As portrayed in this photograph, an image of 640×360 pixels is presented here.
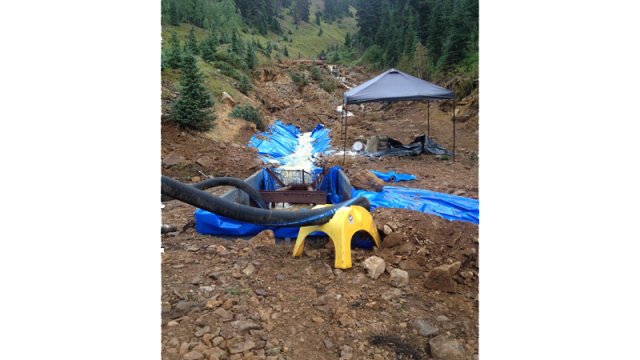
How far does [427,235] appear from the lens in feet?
8.77

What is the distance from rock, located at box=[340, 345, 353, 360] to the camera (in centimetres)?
142

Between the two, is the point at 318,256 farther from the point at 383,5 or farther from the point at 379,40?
the point at 383,5

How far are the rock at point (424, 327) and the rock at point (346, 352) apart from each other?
1.28 feet

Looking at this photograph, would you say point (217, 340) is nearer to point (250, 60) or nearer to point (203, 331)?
point (203, 331)

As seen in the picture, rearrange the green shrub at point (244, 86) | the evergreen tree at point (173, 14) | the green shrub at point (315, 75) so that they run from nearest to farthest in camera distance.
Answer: the green shrub at point (244, 86)
the evergreen tree at point (173, 14)
the green shrub at point (315, 75)

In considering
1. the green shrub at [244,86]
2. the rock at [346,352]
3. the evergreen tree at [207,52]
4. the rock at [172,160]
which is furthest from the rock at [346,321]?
the evergreen tree at [207,52]

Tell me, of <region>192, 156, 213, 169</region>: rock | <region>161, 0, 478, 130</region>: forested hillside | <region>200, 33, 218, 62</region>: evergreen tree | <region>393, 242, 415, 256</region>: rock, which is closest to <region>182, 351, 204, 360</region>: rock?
<region>393, 242, 415, 256</region>: rock

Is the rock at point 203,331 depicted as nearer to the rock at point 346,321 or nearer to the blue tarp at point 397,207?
the rock at point 346,321

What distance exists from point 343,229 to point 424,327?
826 mm

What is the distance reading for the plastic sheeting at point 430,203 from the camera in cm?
345

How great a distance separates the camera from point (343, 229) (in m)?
2.29

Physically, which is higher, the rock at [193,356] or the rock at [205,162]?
the rock at [205,162]

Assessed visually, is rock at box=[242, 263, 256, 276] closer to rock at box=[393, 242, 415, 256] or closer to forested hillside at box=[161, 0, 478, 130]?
rock at box=[393, 242, 415, 256]

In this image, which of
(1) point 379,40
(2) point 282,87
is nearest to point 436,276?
(2) point 282,87
